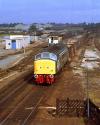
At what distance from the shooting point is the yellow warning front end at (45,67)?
3569 centimetres

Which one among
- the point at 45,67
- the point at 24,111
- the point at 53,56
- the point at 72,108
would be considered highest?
the point at 53,56

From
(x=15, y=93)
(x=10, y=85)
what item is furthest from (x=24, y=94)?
(x=10, y=85)

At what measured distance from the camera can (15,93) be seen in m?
32.0

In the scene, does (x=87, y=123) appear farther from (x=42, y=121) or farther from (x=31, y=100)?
(x=31, y=100)

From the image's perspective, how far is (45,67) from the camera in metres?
35.7

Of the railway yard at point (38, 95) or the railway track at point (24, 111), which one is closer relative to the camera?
the railway track at point (24, 111)

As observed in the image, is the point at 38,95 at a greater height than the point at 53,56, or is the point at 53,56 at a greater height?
the point at 53,56

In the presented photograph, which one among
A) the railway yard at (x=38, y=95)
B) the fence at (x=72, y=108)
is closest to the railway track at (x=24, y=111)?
the railway yard at (x=38, y=95)

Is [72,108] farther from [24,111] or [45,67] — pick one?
[45,67]

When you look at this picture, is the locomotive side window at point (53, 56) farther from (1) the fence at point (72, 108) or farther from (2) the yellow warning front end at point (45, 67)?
(1) the fence at point (72, 108)

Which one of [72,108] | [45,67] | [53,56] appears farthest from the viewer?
[53,56]

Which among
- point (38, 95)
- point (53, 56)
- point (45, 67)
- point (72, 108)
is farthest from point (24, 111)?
point (53, 56)

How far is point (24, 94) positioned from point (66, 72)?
16412 mm

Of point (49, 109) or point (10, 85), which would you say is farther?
point (10, 85)
